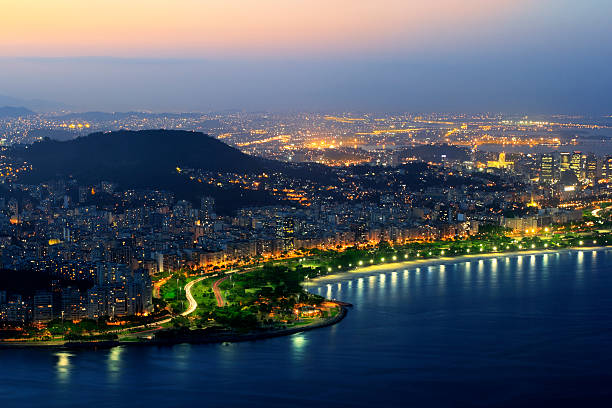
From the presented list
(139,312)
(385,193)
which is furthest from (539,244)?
(139,312)

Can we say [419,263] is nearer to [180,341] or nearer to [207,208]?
[180,341]

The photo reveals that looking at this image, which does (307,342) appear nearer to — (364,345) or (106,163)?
(364,345)

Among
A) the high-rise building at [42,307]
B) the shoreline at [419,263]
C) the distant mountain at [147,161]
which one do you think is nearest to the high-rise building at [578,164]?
the distant mountain at [147,161]

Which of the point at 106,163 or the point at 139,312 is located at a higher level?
the point at 106,163

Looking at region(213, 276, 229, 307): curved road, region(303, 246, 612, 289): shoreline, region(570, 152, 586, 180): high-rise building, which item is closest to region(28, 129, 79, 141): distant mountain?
region(570, 152, 586, 180): high-rise building

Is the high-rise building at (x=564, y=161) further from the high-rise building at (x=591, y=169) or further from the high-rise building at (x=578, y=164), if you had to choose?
the high-rise building at (x=591, y=169)

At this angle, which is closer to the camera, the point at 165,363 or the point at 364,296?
the point at 165,363
